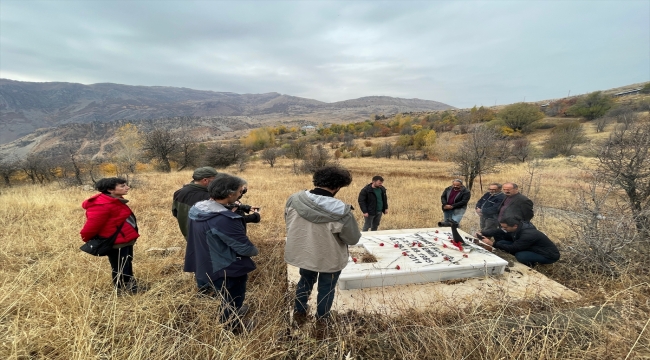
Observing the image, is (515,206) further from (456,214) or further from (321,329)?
(321,329)

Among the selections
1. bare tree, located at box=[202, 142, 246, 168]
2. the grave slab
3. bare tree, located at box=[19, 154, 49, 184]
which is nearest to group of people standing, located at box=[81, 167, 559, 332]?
the grave slab

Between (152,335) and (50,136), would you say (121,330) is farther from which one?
(50,136)

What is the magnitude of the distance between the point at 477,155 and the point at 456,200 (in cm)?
897

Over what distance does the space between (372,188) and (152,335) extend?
4.95 metres

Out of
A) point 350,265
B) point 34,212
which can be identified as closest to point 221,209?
point 350,265

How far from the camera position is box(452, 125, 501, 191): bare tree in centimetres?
1377

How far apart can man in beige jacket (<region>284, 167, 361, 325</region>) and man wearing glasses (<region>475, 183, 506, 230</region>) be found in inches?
183

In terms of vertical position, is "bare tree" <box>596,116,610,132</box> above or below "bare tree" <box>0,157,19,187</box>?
above

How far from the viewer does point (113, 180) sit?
3385 mm

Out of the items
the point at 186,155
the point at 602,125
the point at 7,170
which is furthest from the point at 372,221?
the point at 602,125

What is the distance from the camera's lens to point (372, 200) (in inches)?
254

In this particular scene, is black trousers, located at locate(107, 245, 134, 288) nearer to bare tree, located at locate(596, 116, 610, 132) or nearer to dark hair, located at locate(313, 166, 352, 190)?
dark hair, located at locate(313, 166, 352, 190)

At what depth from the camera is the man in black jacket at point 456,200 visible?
6.31m

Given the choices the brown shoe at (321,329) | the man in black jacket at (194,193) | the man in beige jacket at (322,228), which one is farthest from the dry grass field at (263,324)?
the man in black jacket at (194,193)
